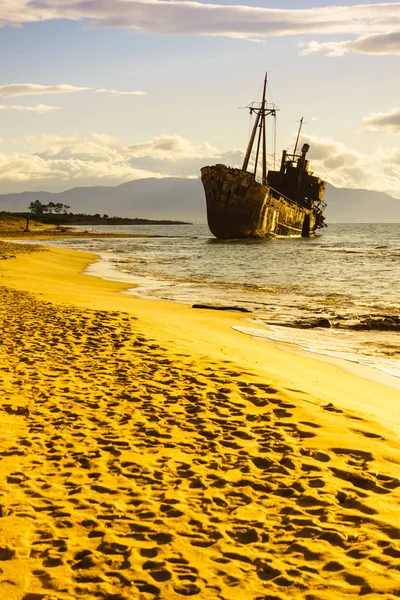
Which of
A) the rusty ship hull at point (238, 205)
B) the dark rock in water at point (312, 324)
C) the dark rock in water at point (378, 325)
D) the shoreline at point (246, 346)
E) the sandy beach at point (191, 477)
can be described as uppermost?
the rusty ship hull at point (238, 205)

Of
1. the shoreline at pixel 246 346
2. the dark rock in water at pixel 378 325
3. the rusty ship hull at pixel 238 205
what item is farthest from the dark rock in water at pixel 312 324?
the rusty ship hull at pixel 238 205

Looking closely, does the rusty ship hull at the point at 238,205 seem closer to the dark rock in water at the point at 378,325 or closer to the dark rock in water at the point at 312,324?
the dark rock in water at the point at 378,325

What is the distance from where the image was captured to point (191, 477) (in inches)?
232

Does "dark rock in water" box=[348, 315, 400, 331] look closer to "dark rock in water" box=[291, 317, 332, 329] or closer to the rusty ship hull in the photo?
"dark rock in water" box=[291, 317, 332, 329]

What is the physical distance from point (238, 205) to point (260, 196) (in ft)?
8.31

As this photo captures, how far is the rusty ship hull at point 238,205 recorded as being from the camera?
203 ft

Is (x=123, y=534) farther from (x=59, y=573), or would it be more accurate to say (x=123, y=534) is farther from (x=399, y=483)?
(x=399, y=483)

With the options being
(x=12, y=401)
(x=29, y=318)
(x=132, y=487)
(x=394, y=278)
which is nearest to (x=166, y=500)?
(x=132, y=487)

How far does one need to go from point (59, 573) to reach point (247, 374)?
5.54m

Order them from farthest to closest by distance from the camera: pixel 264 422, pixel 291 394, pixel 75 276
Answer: pixel 75 276 < pixel 291 394 < pixel 264 422

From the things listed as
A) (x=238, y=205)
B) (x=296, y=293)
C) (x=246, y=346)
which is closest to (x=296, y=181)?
(x=238, y=205)

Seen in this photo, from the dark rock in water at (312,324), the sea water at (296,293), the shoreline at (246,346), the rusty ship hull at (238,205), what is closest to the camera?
the shoreline at (246,346)

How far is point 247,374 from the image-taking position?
31.4 ft

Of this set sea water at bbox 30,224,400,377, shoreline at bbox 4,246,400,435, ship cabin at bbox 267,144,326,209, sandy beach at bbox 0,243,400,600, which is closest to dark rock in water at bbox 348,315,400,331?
sea water at bbox 30,224,400,377
